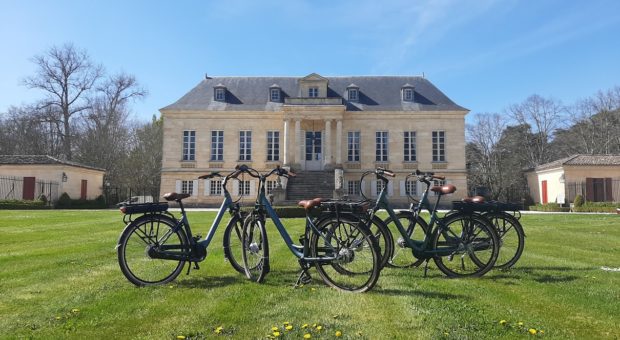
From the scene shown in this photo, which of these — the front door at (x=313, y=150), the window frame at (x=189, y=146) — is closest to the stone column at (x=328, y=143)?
the front door at (x=313, y=150)

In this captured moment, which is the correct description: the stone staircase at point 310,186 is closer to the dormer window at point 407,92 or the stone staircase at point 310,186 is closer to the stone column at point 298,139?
the stone column at point 298,139

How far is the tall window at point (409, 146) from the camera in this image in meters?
33.0

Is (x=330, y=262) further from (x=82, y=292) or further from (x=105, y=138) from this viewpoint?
(x=105, y=138)

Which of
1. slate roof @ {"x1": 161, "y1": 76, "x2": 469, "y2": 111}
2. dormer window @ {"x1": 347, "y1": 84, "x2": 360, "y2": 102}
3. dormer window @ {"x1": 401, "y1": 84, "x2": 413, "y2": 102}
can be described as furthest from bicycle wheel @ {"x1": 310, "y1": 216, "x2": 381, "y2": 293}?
dormer window @ {"x1": 401, "y1": 84, "x2": 413, "y2": 102}

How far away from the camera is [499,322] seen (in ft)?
11.3

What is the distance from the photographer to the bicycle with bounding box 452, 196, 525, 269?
5415 millimetres

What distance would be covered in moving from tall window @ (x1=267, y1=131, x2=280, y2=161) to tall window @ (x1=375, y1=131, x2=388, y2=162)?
8033 mm

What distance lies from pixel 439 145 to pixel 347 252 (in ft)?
99.1

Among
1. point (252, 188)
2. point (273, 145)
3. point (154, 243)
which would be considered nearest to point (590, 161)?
point (273, 145)

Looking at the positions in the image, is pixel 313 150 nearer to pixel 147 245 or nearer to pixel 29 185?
pixel 29 185

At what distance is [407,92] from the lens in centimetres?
3416

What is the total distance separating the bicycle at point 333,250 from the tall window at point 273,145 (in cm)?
2798

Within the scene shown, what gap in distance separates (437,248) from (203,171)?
95.0 feet

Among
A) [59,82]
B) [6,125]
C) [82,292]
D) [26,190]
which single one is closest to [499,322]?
[82,292]
